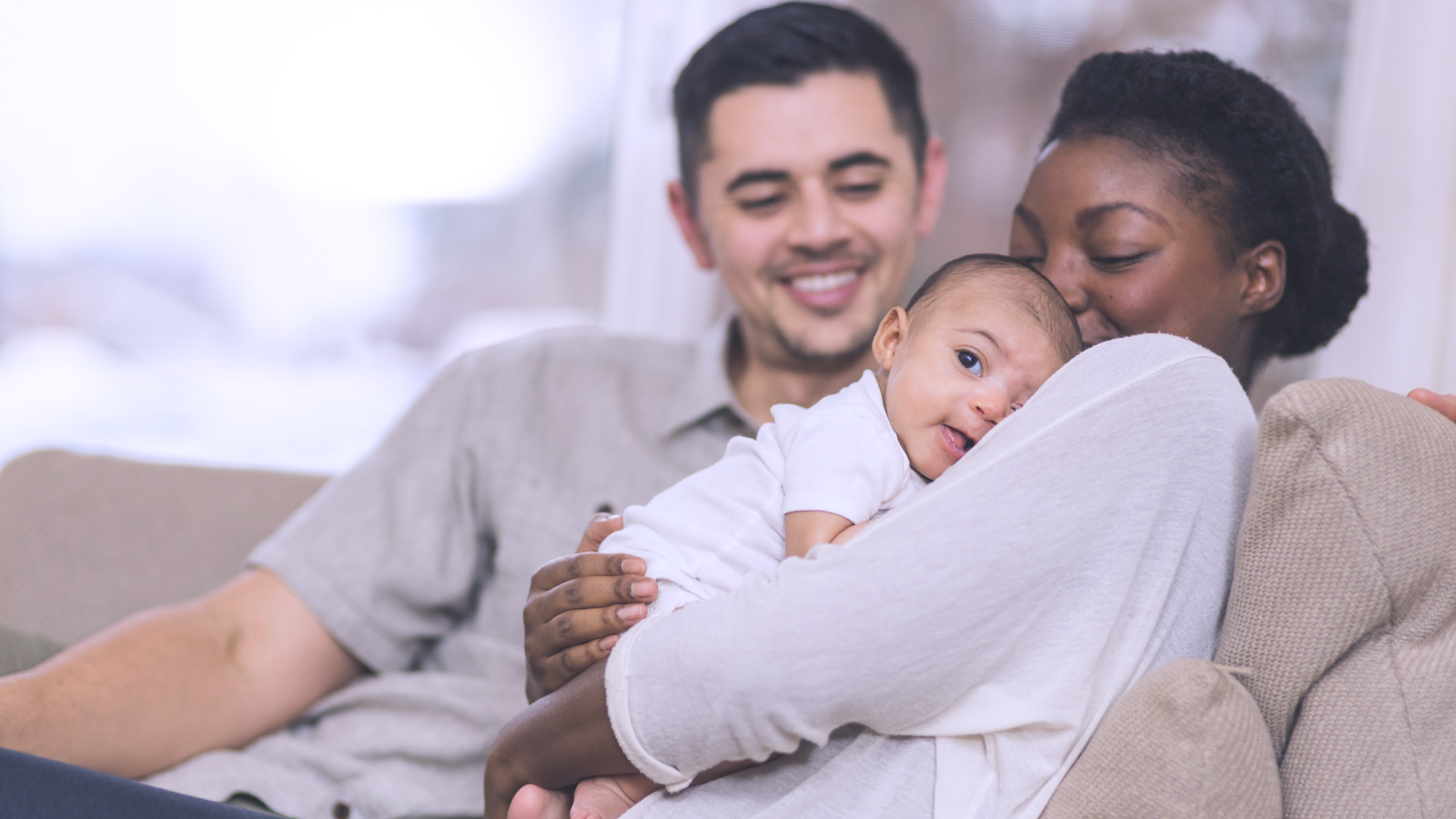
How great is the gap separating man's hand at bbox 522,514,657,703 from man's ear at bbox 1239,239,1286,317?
2.09 feet

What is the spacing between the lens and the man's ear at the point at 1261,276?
98 cm

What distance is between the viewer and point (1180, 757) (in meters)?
0.69

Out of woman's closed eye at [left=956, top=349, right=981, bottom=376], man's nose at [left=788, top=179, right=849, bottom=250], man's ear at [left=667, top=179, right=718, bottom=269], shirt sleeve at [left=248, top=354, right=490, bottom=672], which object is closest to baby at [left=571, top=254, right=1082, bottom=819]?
woman's closed eye at [left=956, top=349, right=981, bottom=376]

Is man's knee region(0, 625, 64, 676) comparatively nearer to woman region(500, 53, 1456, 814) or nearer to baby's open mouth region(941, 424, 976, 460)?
woman region(500, 53, 1456, 814)

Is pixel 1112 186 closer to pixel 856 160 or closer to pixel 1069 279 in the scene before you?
pixel 1069 279

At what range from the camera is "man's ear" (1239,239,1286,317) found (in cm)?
98

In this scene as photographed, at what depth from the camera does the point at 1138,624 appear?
29.6 inches

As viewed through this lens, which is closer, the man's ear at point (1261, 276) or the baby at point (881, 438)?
the baby at point (881, 438)

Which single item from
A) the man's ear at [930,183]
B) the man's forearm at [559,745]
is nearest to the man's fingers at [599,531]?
the man's forearm at [559,745]

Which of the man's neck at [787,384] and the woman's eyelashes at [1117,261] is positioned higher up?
the woman's eyelashes at [1117,261]

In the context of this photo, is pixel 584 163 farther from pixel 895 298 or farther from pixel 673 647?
pixel 673 647

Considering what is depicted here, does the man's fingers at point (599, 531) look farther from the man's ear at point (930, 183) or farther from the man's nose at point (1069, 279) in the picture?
the man's ear at point (930, 183)

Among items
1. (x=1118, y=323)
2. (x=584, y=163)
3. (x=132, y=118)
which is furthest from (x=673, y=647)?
(x=132, y=118)

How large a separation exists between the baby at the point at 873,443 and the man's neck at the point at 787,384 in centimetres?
62
